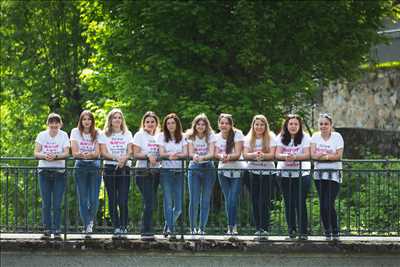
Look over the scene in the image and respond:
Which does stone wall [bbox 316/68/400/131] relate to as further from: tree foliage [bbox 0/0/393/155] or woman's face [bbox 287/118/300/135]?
woman's face [bbox 287/118/300/135]

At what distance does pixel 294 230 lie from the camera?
13.4 m

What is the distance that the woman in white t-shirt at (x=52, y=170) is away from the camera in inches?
519

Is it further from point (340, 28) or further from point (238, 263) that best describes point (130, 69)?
point (238, 263)

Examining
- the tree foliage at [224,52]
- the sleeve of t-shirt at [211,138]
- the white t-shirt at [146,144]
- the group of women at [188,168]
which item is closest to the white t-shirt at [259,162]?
the group of women at [188,168]

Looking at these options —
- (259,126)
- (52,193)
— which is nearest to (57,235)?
(52,193)

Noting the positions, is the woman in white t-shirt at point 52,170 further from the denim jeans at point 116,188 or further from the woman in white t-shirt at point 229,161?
the woman in white t-shirt at point 229,161

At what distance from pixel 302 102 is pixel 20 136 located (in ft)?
33.6

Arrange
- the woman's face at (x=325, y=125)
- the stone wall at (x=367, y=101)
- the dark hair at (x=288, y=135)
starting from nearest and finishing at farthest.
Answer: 1. the woman's face at (x=325, y=125)
2. the dark hair at (x=288, y=135)
3. the stone wall at (x=367, y=101)

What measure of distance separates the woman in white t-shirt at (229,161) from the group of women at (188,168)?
0.04 ft

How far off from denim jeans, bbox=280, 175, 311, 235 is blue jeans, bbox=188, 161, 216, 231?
0.99m

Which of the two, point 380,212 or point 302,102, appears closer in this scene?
point 380,212

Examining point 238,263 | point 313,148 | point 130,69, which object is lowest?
point 238,263

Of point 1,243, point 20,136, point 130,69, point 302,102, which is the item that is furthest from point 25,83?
point 1,243

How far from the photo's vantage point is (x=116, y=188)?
13234 mm
